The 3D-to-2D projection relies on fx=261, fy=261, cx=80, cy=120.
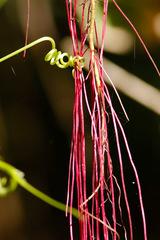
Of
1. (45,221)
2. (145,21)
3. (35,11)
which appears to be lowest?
(45,221)

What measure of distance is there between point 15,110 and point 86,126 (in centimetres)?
14

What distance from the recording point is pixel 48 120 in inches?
19.1

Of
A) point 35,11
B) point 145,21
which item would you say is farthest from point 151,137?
point 35,11

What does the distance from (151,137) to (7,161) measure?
272 millimetres

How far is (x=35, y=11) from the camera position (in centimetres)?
46

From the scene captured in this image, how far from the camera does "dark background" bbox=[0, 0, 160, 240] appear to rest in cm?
46

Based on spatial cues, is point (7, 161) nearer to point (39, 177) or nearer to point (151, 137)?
point (39, 177)

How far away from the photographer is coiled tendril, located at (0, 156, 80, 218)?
1.62 ft

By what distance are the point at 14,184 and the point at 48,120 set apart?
5.5 inches

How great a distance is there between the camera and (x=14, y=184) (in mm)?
499

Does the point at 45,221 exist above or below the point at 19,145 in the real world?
below

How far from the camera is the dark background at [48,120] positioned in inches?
18.1

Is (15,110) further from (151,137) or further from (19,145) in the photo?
(151,137)

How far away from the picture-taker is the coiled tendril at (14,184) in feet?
1.62
